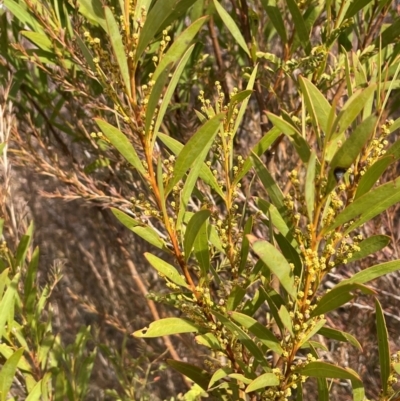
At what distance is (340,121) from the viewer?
0.46 m

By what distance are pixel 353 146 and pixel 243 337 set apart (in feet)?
0.81

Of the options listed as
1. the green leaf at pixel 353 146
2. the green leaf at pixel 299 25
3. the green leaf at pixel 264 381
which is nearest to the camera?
the green leaf at pixel 353 146

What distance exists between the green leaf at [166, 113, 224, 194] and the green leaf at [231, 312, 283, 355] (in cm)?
15

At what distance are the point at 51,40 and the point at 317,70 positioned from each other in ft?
1.70

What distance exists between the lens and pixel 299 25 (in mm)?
Result: 803

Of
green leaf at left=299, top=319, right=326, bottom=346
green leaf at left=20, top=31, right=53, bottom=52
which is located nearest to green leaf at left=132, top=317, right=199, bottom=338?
green leaf at left=299, top=319, right=326, bottom=346

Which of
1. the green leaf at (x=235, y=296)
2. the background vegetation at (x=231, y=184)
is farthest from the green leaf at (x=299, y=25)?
the green leaf at (x=235, y=296)

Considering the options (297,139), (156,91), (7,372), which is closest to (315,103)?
(297,139)

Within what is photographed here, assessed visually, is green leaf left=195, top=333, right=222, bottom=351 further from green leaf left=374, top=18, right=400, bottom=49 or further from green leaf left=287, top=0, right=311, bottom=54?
green leaf left=374, top=18, right=400, bottom=49

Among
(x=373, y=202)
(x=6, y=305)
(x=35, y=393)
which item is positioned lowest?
(x=35, y=393)

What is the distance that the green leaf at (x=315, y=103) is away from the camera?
48cm

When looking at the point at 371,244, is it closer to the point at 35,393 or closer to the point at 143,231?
the point at 143,231

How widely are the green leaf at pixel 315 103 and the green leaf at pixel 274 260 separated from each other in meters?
0.12

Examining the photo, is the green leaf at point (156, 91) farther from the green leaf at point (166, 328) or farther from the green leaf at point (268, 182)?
the green leaf at point (166, 328)
